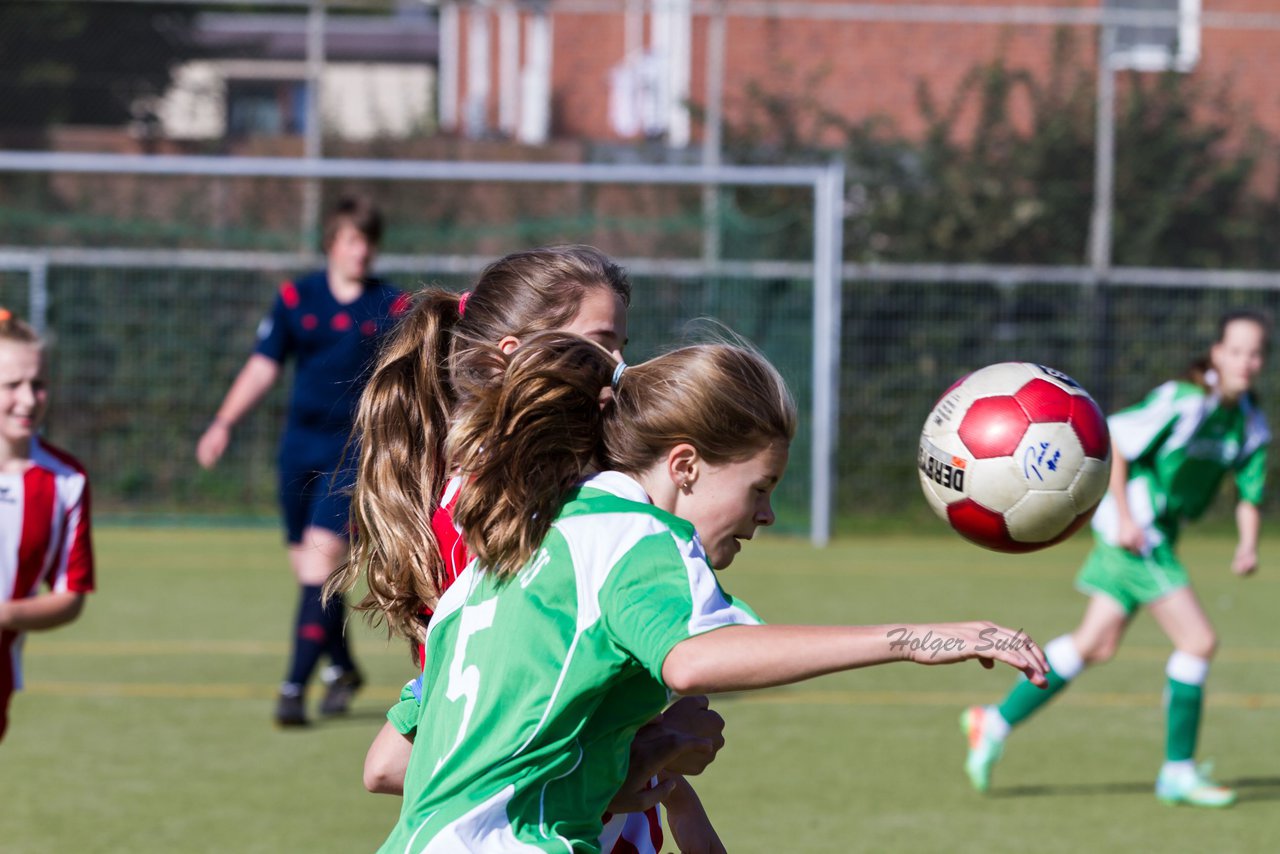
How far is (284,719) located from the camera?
6.01 metres

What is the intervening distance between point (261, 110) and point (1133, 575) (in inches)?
409

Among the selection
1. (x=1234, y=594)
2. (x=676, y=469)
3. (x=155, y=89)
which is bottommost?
(x=1234, y=594)

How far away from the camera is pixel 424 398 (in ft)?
8.48

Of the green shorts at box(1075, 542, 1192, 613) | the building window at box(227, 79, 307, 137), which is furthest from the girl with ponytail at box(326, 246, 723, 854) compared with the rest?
the building window at box(227, 79, 307, 137)

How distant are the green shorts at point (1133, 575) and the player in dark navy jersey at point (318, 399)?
2654 mm

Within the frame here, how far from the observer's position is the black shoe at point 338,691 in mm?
6262

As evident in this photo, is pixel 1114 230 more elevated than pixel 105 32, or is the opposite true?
pixel 105 32

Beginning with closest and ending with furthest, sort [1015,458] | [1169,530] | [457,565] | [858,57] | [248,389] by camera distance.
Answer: [457,565], [1015,458], [1169,530], [248,389], [858,57]

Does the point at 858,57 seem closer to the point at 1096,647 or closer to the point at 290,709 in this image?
the point at 1096,647

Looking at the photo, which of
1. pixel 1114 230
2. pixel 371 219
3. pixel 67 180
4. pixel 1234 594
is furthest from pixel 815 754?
pixel 67 180

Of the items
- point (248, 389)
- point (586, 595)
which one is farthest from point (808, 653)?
point (248, 389)

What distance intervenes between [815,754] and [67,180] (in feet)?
30.2

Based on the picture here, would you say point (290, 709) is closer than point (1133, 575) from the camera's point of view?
No

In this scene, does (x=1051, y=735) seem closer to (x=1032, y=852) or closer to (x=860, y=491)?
(x=1032, y=852)
